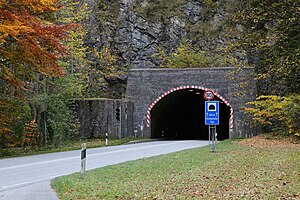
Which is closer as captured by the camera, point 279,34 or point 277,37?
point 279,34

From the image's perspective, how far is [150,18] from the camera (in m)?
45.2

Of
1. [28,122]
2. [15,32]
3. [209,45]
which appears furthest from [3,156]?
[209,45]

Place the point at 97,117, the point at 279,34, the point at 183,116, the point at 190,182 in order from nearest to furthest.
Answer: the point at 190,182 < the point at 279,34 < the point at 97,117 < the point at 183,116

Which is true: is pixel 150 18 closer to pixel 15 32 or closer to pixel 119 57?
pixel 119 57

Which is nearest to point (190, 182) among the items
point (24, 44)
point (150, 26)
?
point (24, 44)

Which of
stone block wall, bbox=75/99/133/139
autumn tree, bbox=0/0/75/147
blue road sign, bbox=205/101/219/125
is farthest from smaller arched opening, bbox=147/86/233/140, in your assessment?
autumn tree, bbox=0/0/75/147

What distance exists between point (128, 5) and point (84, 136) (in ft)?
64.0

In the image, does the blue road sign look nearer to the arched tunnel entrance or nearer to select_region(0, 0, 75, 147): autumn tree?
select_region(0, 0, 75, 147): autumn tree

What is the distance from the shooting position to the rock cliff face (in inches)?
1735

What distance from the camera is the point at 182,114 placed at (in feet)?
144

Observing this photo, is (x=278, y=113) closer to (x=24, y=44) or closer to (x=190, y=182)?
(x=24, y=44)

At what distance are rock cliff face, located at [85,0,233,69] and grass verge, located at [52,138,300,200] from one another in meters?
31.5

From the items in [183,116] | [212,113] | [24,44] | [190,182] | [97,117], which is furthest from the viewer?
[183,116]

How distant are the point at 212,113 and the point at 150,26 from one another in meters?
27.3
